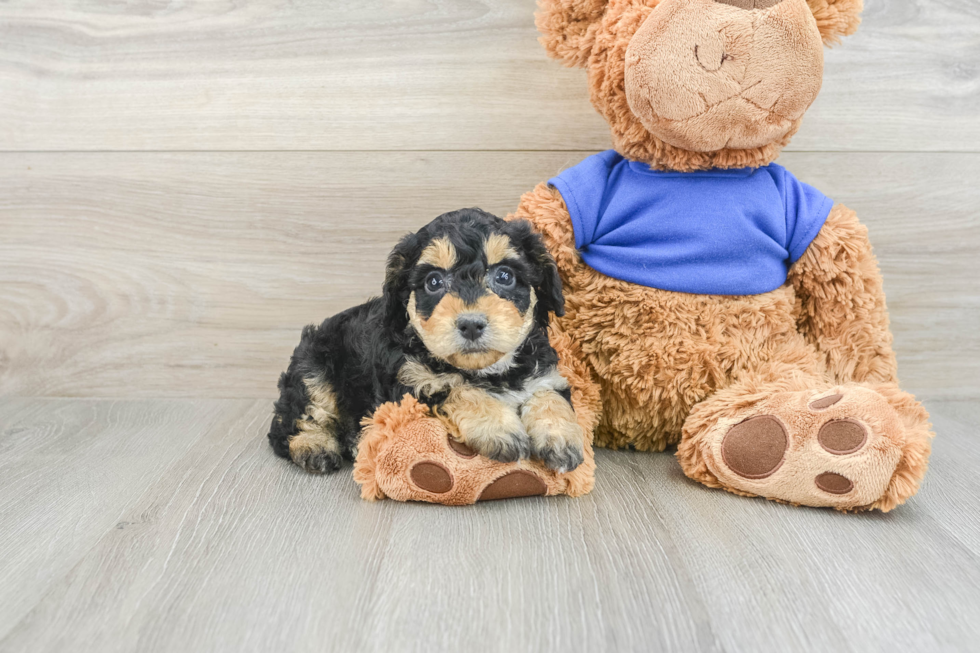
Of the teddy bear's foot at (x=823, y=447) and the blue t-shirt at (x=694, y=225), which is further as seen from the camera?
the blue t-shirt at (x=694, y=225)

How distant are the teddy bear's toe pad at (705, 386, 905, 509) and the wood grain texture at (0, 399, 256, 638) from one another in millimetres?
1340

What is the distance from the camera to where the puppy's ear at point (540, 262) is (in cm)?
151

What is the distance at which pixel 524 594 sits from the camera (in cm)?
118

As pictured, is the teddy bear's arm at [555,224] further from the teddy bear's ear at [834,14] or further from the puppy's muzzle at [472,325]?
the teddy bear's ear at [834,14]

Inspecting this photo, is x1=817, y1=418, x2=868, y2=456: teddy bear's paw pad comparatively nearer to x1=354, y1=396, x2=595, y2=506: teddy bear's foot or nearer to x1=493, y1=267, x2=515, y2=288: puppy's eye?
x1=354, y1=396, x2=595, y2=506: teddy bear's foot

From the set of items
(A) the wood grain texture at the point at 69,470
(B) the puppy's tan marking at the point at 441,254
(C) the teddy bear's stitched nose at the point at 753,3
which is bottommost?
(A) the wood grain texture at the point at 69,470

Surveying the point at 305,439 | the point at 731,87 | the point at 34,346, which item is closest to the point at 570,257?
the point at 731,87

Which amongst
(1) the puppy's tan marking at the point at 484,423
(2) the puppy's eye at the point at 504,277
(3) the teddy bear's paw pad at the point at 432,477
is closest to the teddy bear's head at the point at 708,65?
(2) the puppy's eye at the point at 504,277

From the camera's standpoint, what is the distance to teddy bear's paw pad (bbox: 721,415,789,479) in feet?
4.92

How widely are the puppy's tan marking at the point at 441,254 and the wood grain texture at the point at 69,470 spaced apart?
2.81 feet

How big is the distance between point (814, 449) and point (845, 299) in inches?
18.1

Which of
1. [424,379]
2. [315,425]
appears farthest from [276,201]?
[424,379]

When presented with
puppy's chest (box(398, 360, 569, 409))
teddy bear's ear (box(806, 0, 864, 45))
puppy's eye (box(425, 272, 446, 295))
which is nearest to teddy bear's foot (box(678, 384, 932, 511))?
puppy's chest (box(398, 360, 569, 409))

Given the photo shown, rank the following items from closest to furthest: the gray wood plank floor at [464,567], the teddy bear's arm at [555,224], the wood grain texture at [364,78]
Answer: the gray wood plank floor at [464,567] → the teddy bear's arm at [555,224] → the wood grain texture at [364,78]
